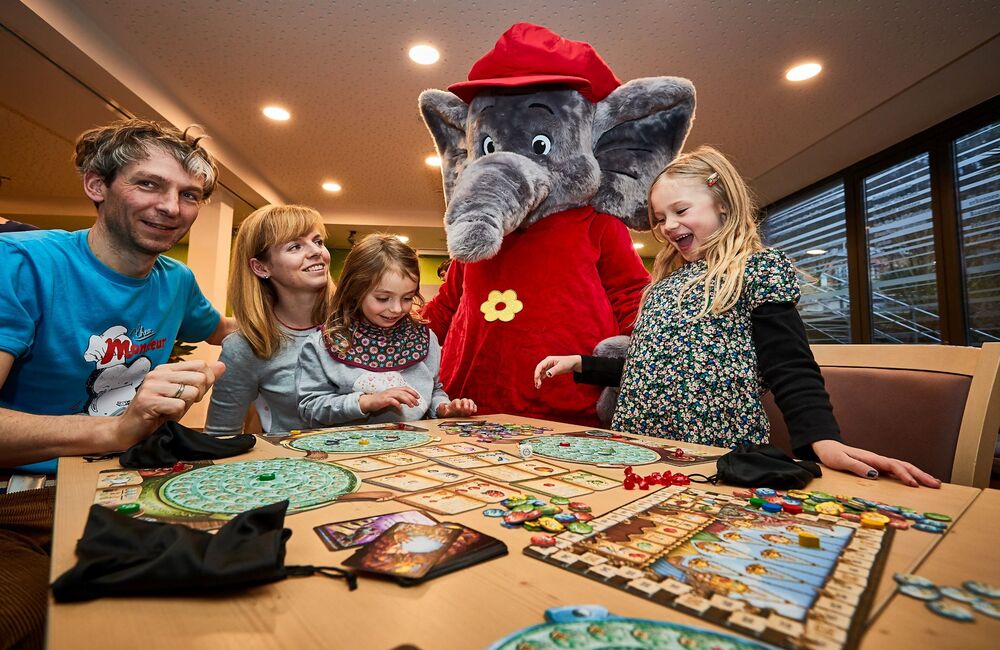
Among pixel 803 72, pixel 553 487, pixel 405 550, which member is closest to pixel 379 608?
pixel 405 550

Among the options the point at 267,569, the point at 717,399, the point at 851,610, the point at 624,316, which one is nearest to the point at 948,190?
the point at 624,316

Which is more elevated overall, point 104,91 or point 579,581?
point 104,91

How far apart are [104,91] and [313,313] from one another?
2.17 meters

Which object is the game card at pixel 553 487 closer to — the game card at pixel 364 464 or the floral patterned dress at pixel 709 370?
the game card at pixel 364 464

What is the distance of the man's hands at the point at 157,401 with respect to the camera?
0.73 metres

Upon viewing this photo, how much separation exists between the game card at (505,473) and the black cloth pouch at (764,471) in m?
0.23

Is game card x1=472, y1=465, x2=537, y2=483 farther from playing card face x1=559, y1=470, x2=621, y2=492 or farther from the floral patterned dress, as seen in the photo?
the floral patterned dress

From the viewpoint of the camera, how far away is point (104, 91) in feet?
8.62

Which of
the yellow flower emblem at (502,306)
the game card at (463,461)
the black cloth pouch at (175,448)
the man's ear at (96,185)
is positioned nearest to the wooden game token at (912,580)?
the game card at (463,461)

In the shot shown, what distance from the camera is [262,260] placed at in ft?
4.72

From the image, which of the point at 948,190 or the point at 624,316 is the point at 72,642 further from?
the point at 948,190

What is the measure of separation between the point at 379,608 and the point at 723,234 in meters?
0.97

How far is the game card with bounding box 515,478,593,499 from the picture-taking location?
1.84ft

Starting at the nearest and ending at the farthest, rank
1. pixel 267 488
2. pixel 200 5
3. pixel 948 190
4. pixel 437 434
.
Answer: pixel 267 488, pixel 437 434, pixel 200 5, pixel 948 190
